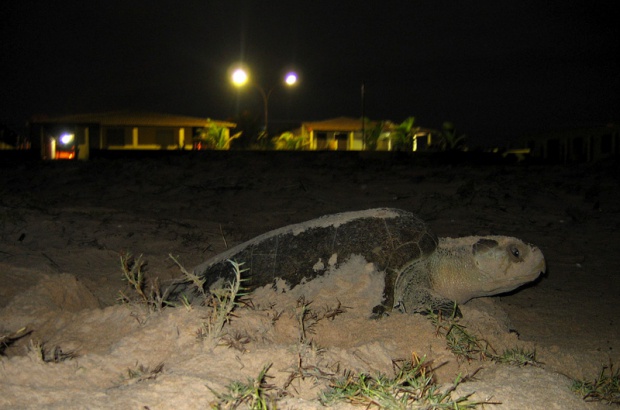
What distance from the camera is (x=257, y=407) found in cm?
141

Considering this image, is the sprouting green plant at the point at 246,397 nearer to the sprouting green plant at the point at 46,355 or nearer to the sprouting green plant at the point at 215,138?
the sprouting green plant at the point at 46,355

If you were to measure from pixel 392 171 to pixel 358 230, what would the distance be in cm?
543

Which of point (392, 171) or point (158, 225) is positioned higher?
point (392, 171)

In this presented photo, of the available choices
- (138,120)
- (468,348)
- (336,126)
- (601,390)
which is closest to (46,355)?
(468,348)

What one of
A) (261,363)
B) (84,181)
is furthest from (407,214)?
(84,181)

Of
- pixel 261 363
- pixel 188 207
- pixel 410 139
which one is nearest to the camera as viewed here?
pixel 261 363

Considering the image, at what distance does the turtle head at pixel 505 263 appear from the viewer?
3.00 m

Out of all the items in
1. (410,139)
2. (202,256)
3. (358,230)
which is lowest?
(202,256)

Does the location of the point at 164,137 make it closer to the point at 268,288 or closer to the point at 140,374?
the point at 268,288

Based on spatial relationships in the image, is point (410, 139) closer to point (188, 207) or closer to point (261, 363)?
point (188, 207)

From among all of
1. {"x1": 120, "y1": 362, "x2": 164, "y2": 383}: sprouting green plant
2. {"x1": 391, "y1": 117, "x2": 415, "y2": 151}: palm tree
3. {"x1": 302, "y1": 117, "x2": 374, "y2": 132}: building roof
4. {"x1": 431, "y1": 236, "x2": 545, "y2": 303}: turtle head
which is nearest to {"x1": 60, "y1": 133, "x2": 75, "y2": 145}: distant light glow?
{"x1": 391, "y1": 117, "x2": 415, "y2": 151}: palm tree

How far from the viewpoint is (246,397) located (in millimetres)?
1463

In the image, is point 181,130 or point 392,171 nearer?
point 392,171

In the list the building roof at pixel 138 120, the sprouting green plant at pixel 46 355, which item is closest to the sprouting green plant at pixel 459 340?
the sprouting green plant at pixel 46 355
